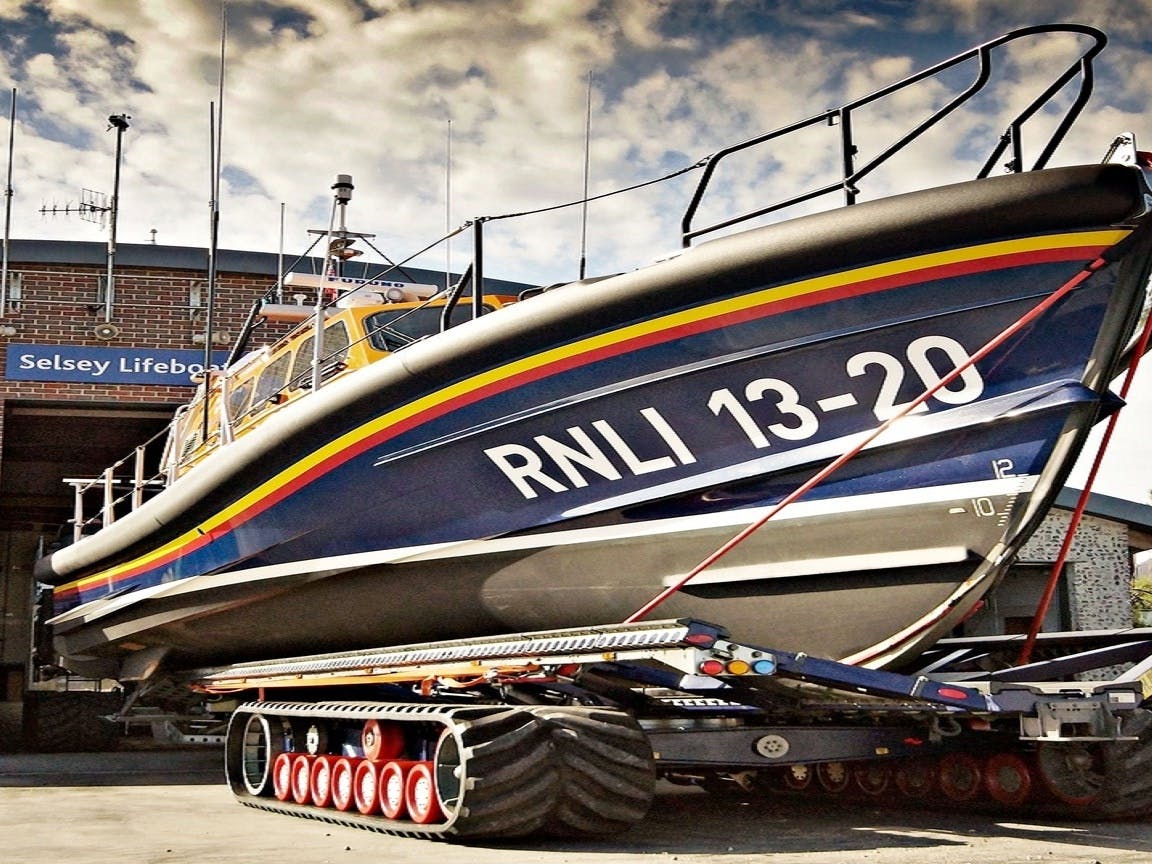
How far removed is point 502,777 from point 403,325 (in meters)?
3.19

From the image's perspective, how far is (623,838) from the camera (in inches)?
209

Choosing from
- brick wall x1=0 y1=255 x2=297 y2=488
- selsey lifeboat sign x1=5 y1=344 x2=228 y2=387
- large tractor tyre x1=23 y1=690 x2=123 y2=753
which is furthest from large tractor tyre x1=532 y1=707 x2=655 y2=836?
brick wall x1=0 y1=255 x2=297 y2=488

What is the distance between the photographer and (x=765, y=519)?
526cm

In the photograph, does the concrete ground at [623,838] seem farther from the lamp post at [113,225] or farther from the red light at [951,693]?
the lamp post at [113,225]

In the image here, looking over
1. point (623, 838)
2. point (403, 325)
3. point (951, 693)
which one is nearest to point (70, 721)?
point (403, 325)

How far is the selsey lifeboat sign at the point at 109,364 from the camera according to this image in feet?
41.7

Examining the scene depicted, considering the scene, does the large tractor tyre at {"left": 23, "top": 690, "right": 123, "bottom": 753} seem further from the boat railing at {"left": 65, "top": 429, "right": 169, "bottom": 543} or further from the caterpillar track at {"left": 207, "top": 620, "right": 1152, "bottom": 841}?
the caterpillar track at {"left": 207, "top": 620, "right": 1152, "bottom": 841}

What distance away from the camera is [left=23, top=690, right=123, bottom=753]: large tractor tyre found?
11.6 m

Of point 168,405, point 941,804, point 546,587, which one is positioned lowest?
point 941,804

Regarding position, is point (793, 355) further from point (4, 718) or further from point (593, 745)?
point (4, 718)

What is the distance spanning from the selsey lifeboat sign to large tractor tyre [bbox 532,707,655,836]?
867 cm

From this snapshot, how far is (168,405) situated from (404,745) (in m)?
8.10

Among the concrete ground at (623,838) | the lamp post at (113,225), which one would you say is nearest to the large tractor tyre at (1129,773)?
the concrete ground at (623,838)

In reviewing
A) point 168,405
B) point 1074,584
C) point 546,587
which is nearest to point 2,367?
point 168,405
